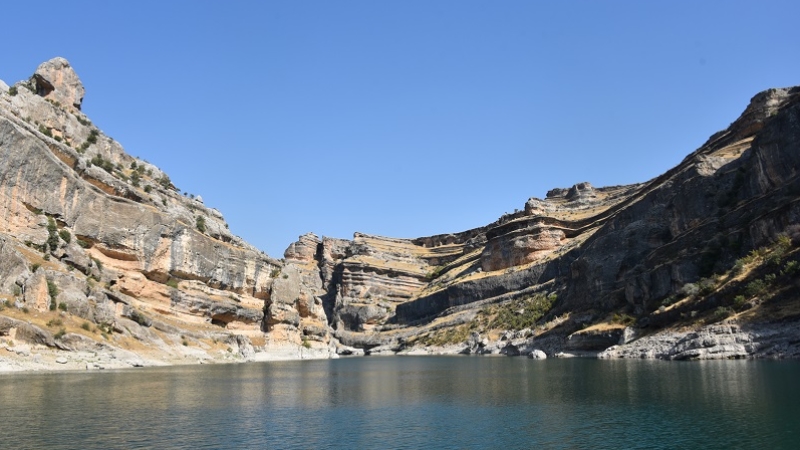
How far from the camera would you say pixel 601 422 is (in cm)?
2492

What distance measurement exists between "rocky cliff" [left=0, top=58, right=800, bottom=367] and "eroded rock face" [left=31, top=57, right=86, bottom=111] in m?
0.24

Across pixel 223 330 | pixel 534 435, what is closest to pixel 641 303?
pixel 534 435

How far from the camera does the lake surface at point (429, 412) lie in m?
22.1

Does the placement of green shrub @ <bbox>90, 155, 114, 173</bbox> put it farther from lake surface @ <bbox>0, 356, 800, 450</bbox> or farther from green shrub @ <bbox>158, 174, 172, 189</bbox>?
lake surface @ <bbox>0, 356, 800, 450</bbox>

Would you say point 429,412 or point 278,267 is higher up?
point 278,267

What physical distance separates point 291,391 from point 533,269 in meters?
87.6

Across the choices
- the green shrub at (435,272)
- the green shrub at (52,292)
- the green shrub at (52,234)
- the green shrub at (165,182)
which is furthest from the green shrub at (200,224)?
the green shrub at (435,272)

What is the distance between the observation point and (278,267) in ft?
349

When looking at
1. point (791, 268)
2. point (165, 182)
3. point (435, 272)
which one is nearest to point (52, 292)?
point (165, 182)

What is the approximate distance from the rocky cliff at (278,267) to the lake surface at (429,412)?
13.0 metres

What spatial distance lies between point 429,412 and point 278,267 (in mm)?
80198

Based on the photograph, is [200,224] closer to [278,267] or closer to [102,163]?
[102,163]

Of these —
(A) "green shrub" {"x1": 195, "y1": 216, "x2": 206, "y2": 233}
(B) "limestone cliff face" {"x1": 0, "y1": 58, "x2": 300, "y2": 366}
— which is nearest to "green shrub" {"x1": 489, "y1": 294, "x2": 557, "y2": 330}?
(B) "limestone cliff face" {"x1": 0, "y1": 58, "x2": 300, "y2": 366}

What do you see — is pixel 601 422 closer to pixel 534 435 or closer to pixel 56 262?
pixel 534 435
